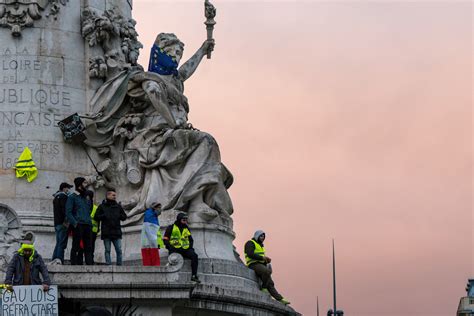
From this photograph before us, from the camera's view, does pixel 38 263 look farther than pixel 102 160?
No

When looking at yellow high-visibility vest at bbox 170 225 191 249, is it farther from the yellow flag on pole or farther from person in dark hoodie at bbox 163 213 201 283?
the yellow flag on pole

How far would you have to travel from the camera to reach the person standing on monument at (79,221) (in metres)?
27.6

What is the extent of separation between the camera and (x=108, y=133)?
105 ft

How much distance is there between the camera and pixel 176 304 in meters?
27.5

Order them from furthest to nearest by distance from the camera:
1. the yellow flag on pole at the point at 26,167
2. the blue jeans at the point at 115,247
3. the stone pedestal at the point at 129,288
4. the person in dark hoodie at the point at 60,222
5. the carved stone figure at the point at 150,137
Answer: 1. the carved stone figure at the point at 150,137
2. the yellow flag on pole at the point at 26,167
3. the blue jeans at the point at 115,247
4. the person in dark hoodie at the point at 60,222
5. the stone pedestal at the point at 129,288

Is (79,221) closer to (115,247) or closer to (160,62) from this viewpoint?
(115,247)

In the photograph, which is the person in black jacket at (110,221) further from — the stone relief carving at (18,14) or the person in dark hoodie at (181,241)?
the stone relief carving at (18,14)

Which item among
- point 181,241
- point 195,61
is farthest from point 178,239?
Result: point 195,61

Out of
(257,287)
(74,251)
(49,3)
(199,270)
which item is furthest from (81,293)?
(49,3)

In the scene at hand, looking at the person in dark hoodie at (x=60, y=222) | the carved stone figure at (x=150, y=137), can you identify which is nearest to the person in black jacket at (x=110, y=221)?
the person in dark hoodie at (x=60, y=222)

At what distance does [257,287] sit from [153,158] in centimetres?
386

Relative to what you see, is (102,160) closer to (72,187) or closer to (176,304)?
(72,187)

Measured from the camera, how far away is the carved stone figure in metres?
31.1

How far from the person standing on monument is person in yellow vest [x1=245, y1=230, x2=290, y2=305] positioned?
5.12 metres
